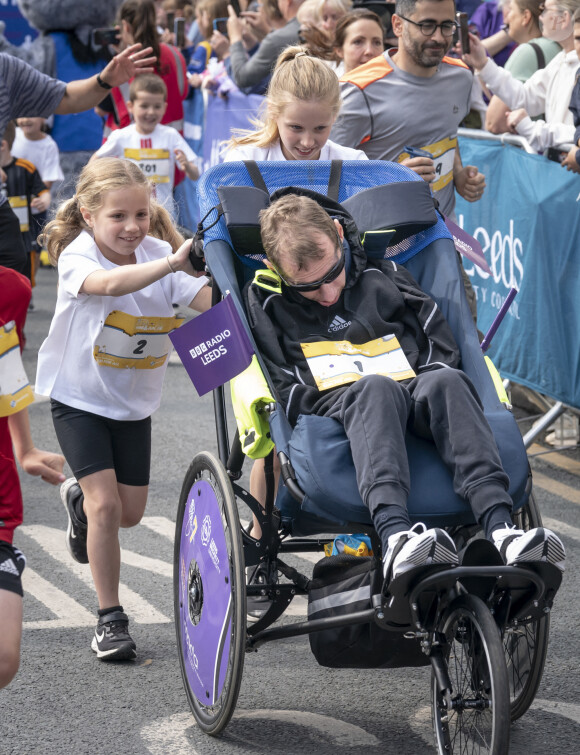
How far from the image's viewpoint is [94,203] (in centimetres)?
415

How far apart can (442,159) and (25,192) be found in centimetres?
423

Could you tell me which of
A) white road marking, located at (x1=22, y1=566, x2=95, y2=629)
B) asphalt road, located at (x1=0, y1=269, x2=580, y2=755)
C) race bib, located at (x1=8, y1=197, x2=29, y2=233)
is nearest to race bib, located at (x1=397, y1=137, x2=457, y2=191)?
asphalt road, located at (x1=0, y1=269, x2=580, y2=755)

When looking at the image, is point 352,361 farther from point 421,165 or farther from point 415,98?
point 415,98

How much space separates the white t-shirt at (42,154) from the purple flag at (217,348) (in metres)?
7.52

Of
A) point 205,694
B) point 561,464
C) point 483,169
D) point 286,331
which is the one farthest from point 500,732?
point 483,169

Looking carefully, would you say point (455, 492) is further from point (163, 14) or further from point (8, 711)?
point (163, 14)

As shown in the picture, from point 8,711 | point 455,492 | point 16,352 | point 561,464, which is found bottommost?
point 561,464

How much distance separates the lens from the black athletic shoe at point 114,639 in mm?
4105

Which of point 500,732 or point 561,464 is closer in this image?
point 500,732

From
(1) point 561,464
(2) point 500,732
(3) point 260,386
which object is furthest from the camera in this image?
(1) point 561,464

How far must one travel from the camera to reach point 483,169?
7.30m

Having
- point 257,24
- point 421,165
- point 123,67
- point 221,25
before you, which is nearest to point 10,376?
point 421,165

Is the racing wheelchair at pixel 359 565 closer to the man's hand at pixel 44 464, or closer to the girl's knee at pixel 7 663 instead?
the man's hand at pixel 44 464

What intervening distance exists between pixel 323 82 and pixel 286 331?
1135 millimetres
